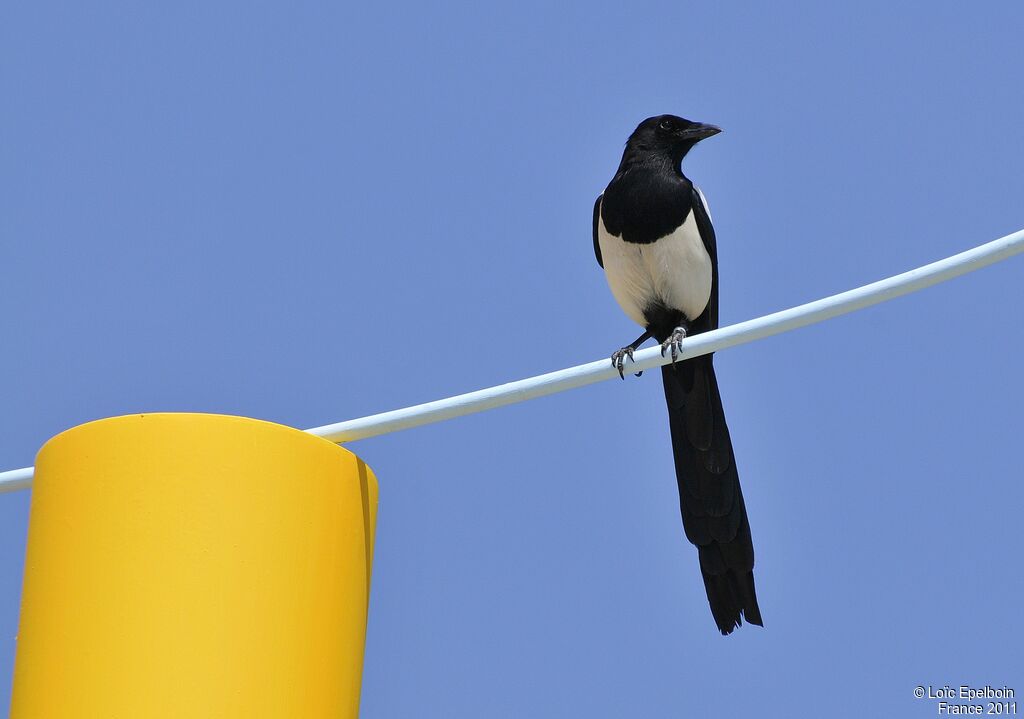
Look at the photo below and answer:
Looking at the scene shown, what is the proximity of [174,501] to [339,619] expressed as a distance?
481 mm

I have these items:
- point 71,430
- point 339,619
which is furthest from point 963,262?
point 71,430

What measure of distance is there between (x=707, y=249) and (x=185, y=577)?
3.43 m

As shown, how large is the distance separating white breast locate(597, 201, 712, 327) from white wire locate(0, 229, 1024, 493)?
2.01 metres

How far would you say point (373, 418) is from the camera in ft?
11.4

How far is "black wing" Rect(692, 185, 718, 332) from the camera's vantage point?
5844 mm

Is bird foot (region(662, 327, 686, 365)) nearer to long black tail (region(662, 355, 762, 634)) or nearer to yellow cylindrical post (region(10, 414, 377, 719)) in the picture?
long black tail (region(662, 355, 762, 634))

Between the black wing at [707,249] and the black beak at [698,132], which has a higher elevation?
the black beak at [698,132]

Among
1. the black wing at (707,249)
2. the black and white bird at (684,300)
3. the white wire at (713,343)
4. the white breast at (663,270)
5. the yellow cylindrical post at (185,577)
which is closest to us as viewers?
the yellow cylindrical post at (185,577)

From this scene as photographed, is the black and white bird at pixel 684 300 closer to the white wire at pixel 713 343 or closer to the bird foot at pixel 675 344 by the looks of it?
the bird foot at pixel 675 344

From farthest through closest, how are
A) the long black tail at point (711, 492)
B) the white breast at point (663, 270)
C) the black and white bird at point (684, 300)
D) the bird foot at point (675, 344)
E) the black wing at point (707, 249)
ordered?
the black wing at point (707, 249), the white breast at point (663, 270), the black and white bird at point (684, 300), the long black tail at point (711, 492), the bird foot at point (675, 344)

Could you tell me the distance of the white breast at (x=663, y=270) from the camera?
224 inches

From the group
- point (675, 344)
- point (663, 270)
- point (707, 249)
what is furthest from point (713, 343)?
point (707, 249)

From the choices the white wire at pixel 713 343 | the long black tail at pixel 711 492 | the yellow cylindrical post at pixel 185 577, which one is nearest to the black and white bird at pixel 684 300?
the long black tail at pixel 711 492

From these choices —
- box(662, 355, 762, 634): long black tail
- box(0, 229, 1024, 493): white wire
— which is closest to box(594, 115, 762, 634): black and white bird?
box(662, 355, 762, 634): long black tail
